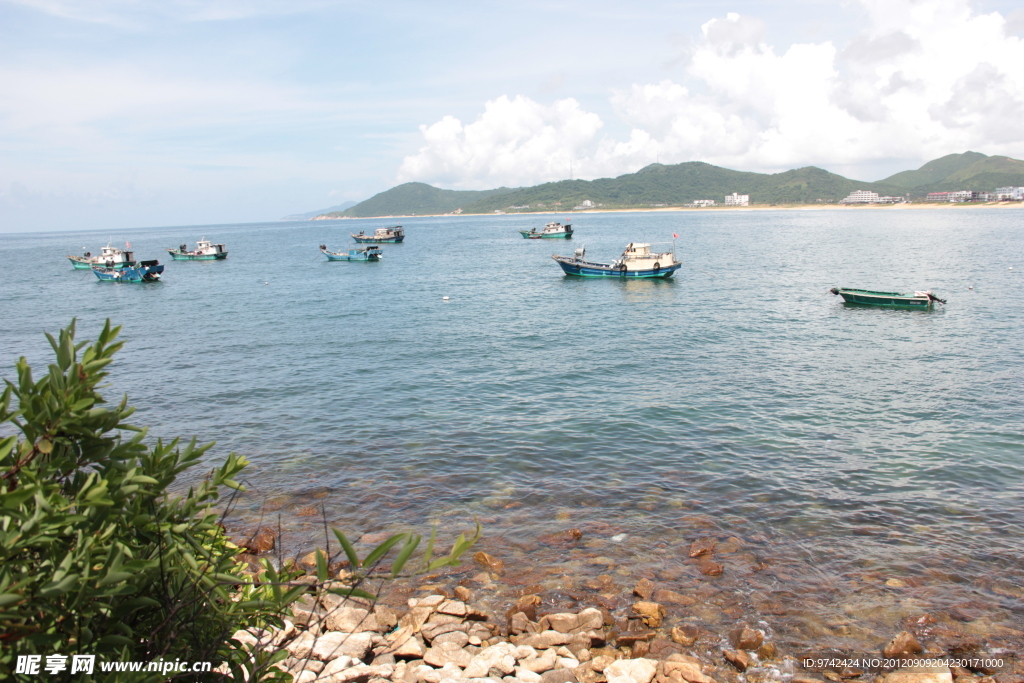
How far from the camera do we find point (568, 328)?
38500 mm

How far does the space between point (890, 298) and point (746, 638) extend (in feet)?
129

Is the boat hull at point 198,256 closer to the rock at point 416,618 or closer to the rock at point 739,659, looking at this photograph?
the rock at point 416,618

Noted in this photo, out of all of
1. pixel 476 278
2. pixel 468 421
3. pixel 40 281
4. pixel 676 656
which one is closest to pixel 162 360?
pixel 468 421

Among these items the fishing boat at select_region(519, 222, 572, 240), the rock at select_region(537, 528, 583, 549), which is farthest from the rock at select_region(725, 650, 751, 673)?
the fishing boat at select_region(519, 222, 572, 240)

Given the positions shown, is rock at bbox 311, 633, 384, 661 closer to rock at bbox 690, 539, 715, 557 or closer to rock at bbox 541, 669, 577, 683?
rock at bbox 541, 669, 577, 683

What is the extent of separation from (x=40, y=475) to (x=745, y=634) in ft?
31.9

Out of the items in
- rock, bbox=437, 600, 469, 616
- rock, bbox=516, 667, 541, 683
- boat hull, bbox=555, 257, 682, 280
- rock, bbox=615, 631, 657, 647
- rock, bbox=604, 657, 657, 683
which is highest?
boat hull, bbox=555, 257, 682, 280

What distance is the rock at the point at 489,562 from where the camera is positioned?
11977 millimetres

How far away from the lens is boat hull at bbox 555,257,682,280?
57.4 meters

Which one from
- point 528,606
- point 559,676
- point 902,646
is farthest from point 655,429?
point 559,676

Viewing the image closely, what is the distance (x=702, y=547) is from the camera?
12555 mm

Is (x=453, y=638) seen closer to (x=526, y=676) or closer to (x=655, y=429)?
(x=526, y=676)

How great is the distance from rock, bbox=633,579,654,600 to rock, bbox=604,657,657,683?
2.09 metres

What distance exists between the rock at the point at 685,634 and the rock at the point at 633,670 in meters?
1.06
